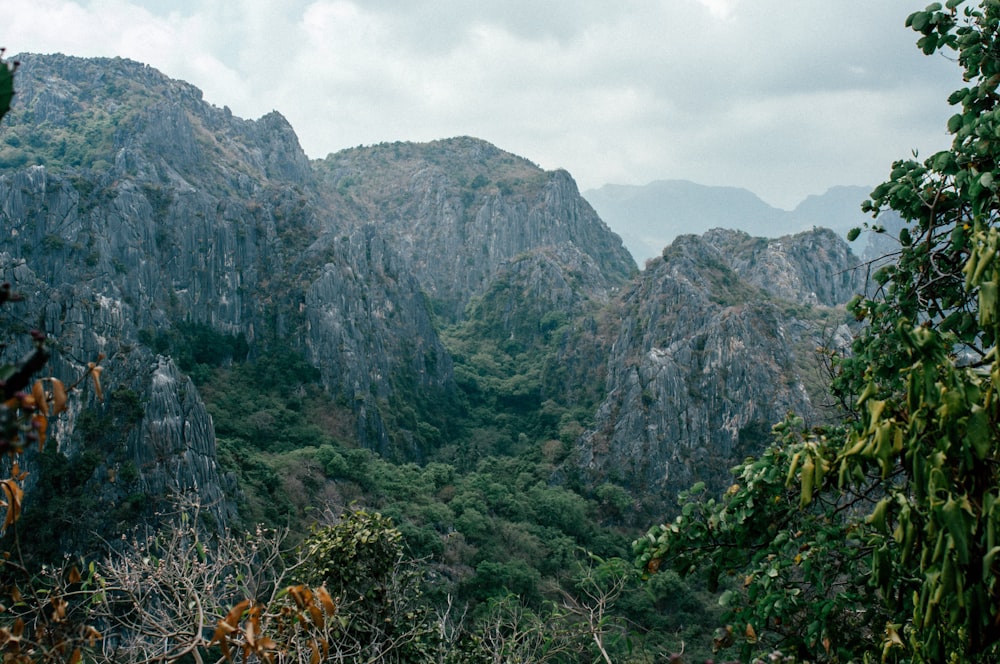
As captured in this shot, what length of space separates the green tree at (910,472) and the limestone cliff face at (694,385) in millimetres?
35918

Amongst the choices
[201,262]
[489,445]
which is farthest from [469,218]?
[201,262]

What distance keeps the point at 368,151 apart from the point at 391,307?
61.4 metres

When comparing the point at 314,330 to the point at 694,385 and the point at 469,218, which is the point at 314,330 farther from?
the point at 469,218

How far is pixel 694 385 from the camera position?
43.8 m

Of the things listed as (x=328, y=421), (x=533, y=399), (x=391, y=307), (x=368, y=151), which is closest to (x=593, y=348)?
(x=533, y=399)

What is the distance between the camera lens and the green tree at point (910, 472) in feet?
7.98

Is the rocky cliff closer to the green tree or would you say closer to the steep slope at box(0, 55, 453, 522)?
the steep slope at box(0, 55, 453, 522)

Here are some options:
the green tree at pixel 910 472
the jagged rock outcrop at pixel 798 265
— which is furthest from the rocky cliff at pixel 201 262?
the green tree at pixel 910 472

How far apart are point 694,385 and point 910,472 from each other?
42441 millimetres

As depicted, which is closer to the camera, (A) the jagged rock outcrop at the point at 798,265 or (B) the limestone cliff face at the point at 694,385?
(B) the limestone cliff face at the point at 694,385

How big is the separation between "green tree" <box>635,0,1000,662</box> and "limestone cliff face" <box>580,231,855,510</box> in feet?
118

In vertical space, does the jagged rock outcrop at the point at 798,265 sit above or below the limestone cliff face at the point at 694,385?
above

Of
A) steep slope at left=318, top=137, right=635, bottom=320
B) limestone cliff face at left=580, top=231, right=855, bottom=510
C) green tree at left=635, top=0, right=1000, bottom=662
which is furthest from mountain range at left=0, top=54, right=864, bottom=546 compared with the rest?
green tree at left=635, top=0, right=1000, bottom=662

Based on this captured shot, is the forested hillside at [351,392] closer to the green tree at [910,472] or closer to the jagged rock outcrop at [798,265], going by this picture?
the jagged rock outcrop at [798,265]
